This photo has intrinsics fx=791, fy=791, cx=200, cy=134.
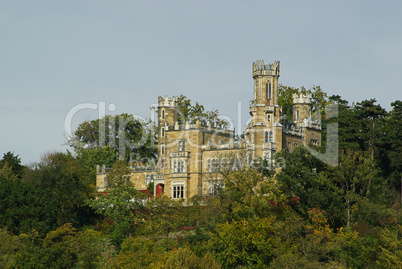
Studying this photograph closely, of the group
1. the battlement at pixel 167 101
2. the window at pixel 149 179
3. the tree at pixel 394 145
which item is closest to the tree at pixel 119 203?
the window at pixel 149 179

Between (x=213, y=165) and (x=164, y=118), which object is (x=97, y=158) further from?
(x=213, y=165)

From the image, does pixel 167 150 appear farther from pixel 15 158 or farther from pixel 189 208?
pixel 15 158

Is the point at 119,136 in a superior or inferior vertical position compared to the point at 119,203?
superior

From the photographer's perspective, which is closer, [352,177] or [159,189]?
[352,177]

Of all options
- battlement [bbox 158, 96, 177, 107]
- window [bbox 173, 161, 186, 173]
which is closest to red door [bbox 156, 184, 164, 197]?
window [bbox 173, 161, 186, 173]

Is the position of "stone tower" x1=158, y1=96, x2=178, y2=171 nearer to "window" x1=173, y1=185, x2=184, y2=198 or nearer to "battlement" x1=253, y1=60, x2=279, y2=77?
"window" x1=173, y1=185, x2=184, y2=198

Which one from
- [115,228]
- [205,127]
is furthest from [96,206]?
[205,127]

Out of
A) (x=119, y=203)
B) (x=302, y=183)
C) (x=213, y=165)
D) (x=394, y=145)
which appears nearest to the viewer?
(x=302, y=183)

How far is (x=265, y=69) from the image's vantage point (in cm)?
7094

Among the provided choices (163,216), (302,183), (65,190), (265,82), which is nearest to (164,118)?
(265,82)

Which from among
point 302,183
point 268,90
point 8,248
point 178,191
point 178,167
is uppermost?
point 268,90

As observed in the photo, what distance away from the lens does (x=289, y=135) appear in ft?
227

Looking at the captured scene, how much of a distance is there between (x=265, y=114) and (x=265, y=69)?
477 centimetres

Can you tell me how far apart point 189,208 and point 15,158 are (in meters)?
20.2
